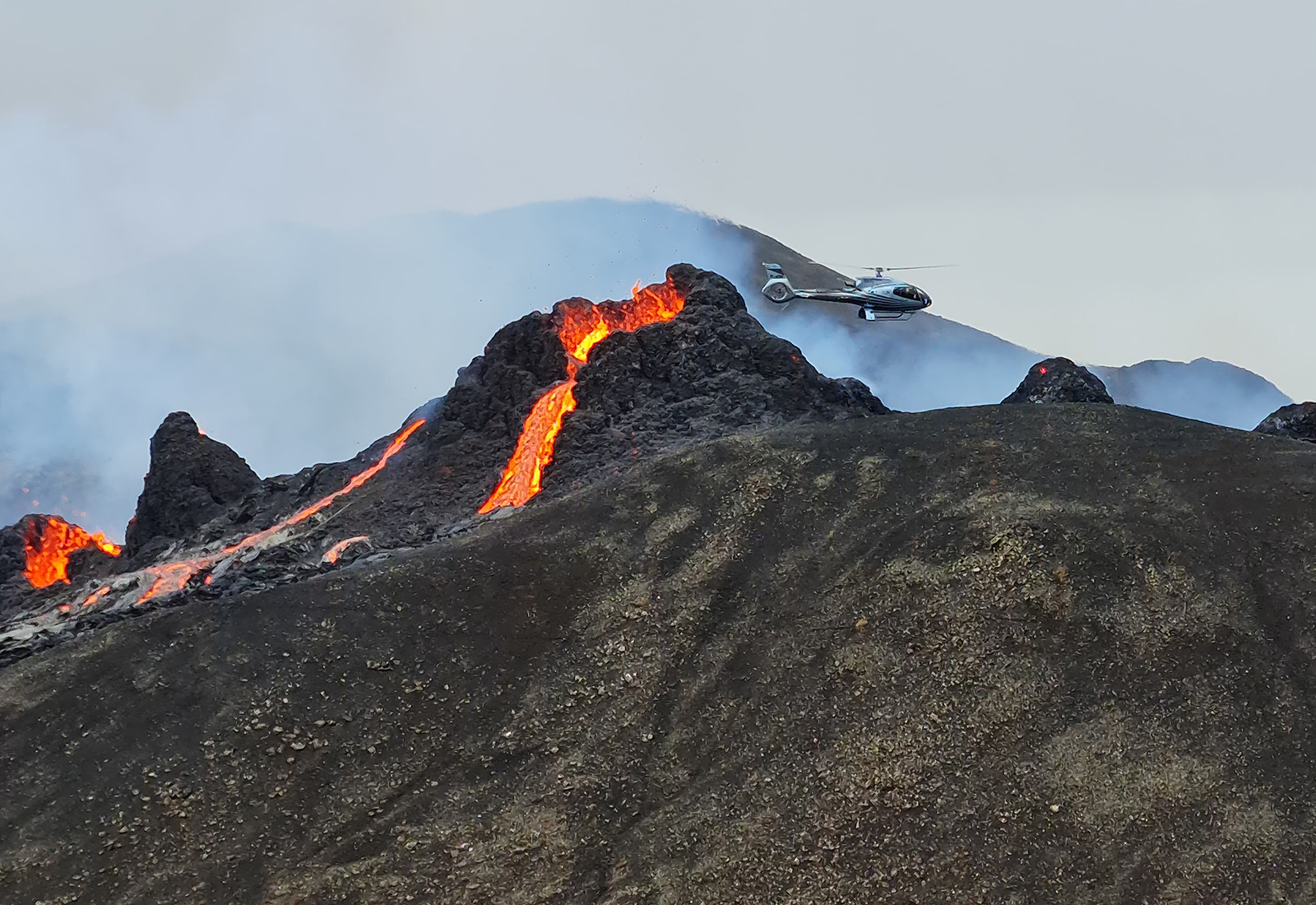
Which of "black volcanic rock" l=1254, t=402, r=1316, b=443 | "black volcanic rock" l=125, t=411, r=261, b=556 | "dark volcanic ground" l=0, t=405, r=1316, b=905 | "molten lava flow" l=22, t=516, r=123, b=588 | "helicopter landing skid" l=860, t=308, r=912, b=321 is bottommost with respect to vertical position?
"dark volcanic ground" l=0, t=405, r=1316, b=905

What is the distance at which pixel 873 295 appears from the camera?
118 feet

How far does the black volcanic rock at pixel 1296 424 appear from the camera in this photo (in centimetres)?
3119

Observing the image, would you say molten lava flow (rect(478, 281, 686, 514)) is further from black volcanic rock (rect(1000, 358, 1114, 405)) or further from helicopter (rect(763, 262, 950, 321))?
black volcanic rock (rect(1000, 358, 1114, 405))

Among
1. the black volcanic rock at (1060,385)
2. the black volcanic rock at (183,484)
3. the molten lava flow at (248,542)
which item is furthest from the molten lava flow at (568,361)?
the black volcanic rock at (183,484)

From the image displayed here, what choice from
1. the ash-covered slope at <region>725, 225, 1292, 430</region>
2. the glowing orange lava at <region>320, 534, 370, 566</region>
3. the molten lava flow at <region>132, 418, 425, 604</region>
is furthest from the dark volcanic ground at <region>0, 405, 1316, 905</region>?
the ash-covered slope at <region>725, 225, 1292, 430</region>

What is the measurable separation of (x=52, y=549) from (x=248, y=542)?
30.7 ft

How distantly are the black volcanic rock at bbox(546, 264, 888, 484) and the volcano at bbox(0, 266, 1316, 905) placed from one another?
409 cm

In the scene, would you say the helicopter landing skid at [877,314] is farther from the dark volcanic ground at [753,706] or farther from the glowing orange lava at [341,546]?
the glowing orange lava at [341,546]

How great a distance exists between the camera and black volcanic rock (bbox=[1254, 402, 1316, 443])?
3119cm

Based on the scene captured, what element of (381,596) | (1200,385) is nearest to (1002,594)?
(381,596)

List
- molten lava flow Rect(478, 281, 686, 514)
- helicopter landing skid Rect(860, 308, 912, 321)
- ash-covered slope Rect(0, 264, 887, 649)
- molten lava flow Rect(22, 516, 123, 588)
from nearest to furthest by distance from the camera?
ash-covered slope Rect(0, 264, 887, 649) → molten lava flow Rect(478, 281, 686, 514) → molten lava flow Rect(22, 516, 123, 588) → helicopter landing skid Rect(860, 308, 912, 321)

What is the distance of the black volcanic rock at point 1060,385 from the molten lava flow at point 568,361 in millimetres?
10444

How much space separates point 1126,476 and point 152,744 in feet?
59.7

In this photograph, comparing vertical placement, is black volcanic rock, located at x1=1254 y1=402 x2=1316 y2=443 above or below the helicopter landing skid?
below
